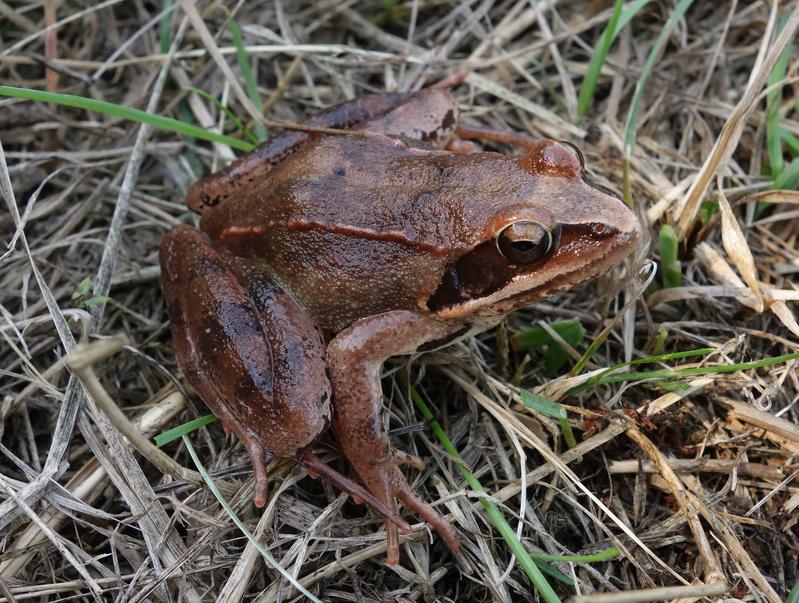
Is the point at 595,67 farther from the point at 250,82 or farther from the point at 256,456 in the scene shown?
the point at 256,456

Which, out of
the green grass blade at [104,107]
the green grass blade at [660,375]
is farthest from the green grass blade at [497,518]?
the green grass blade at [104,107]

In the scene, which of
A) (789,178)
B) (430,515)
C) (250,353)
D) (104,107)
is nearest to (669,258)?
(789,178)

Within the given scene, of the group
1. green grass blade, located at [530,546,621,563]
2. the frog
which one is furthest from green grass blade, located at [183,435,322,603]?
green grass blade, located at [530,546,621,563]

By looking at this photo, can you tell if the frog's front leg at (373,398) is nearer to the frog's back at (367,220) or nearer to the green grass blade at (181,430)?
the frog's back at (367,220)

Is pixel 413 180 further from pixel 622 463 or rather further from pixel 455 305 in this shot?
pixel 622 463

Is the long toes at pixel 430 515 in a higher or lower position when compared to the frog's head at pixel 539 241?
lower
